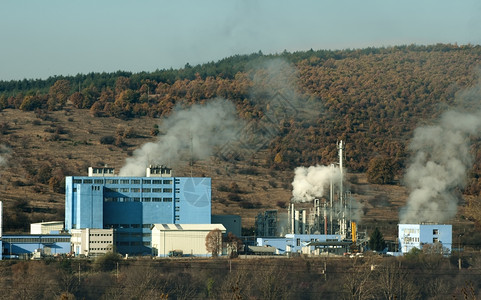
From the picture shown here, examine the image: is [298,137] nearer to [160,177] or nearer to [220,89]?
[220,89]

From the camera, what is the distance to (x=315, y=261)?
78438mm

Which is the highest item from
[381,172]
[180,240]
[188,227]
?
[381,172]

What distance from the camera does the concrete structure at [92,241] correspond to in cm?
8083

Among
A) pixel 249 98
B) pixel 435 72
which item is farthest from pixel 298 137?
pixel 435 72

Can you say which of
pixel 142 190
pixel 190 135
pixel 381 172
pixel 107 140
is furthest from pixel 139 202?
pixel 107 140

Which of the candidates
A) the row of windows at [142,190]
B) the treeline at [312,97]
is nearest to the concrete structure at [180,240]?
the row of windows at [142,190]

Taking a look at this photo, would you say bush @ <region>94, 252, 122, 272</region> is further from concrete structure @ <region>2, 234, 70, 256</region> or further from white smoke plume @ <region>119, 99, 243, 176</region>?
white smoke plume @ <region>119, 99, 243, 176</region>

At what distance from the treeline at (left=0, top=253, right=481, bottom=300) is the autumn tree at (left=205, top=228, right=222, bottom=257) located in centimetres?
335

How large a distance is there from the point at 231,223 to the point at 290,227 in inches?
235

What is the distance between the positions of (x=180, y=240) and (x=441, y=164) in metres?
38.7

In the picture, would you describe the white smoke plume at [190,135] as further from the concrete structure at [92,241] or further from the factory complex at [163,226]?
the concrete structure at [92,241]

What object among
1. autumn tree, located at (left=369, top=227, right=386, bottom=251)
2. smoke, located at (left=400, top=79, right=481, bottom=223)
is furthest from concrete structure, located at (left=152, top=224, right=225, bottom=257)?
smoke, located at (left=400, top=79, right=481, bottom=223)

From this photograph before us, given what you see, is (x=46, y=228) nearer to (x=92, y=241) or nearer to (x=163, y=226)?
(x=92, y=241)

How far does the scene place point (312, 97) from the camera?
173 metres
